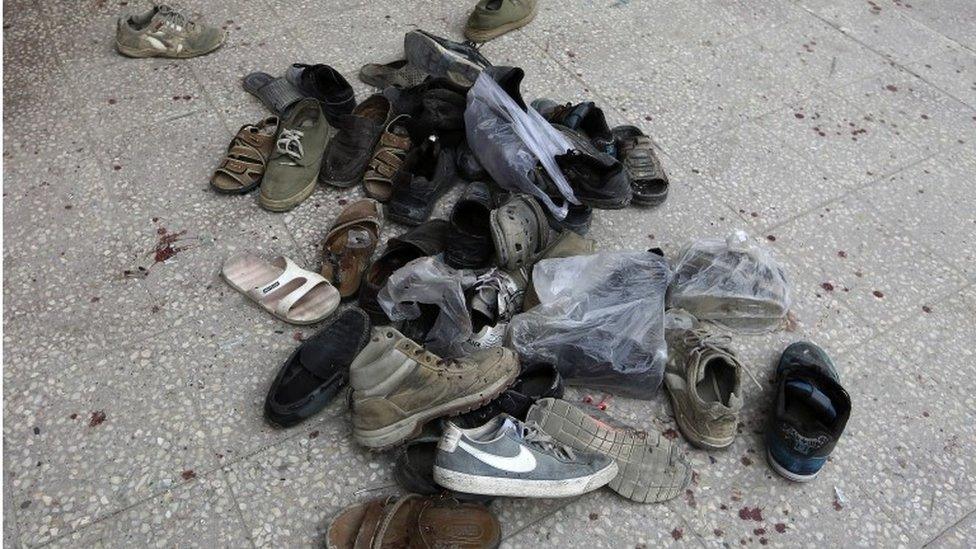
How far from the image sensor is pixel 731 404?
2.18m

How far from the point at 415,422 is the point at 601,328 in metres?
0.63

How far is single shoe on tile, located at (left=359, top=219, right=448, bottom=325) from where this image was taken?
2432mm

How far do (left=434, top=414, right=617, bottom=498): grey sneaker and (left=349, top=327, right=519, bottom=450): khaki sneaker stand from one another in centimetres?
10

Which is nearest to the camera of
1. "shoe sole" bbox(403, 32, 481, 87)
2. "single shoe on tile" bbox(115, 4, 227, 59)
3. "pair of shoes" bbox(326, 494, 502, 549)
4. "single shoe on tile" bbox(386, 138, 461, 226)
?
"pair of shoes" bbox(326, 494, 502, 549)

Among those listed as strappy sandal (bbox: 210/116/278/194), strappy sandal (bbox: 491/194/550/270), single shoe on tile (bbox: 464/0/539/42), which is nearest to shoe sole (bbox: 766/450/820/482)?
strappy sandal (bbox: 491/194/550/270)

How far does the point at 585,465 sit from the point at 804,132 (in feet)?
6.94

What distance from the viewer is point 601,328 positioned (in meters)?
2.34

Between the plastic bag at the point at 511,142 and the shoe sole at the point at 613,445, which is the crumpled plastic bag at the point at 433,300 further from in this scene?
the plastic bag at the point at 511,142

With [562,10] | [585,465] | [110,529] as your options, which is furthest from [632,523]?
[562,10]

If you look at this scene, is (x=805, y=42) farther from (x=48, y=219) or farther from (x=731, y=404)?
(x=48, y=219)

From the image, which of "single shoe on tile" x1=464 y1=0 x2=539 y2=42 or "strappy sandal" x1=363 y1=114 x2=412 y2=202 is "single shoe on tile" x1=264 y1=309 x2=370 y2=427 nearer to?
"strappy sandal" x1=363 y1=114 x2=412 y2=202

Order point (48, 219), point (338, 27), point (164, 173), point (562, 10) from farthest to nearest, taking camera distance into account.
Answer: point (562, 10)
point (338, 27)
point (164, 173)
point (48, 219)

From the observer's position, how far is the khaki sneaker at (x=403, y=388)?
2.05 meters

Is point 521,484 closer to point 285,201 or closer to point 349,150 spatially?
point 285,201
